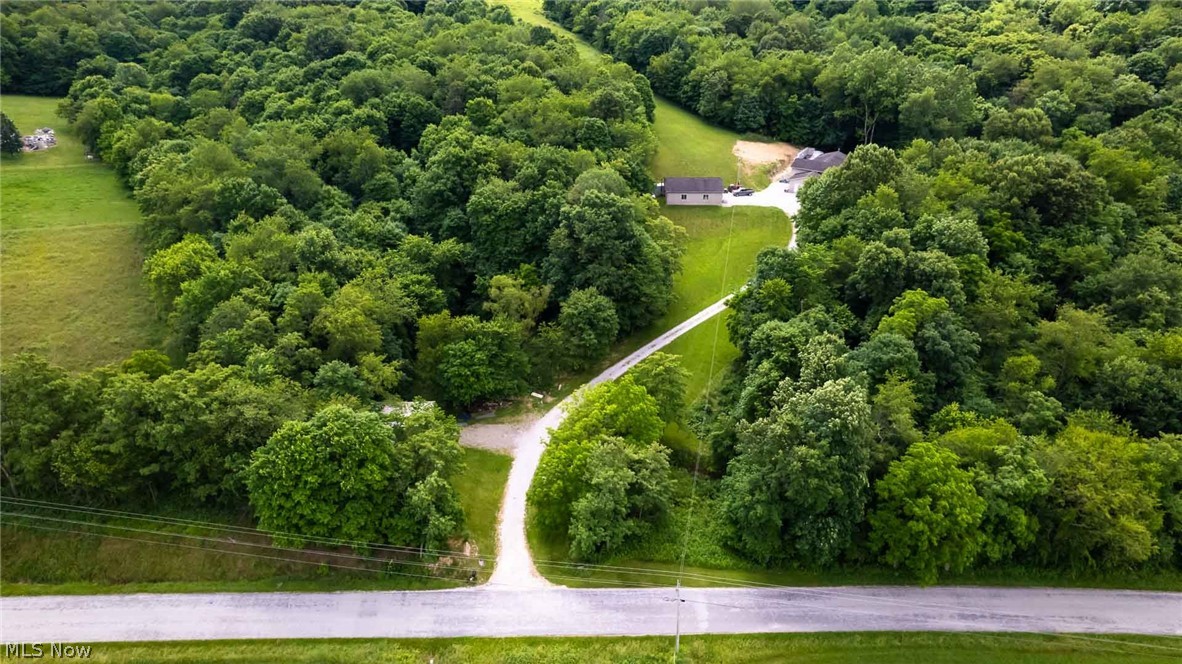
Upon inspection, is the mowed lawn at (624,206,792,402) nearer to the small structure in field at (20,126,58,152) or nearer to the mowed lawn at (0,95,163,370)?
the mowed lawn at (0,95,163,370)

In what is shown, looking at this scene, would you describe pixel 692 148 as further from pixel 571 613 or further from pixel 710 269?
pixel 571 613

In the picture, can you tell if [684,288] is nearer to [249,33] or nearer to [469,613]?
[469,613]

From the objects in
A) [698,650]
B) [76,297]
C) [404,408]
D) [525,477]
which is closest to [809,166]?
[525,477]

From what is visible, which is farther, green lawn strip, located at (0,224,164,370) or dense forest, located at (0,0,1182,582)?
green lawn strip, located at (0,224,164,370)

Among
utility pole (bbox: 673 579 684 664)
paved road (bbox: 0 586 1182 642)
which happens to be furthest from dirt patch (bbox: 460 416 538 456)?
utility pole (bbox: 673 579 684 664)

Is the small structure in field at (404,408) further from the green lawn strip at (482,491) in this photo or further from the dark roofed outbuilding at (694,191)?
the dark roofed outbuilding at (694,191)

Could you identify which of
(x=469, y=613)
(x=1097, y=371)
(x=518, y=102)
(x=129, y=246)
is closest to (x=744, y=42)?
(x=518, y=102)
